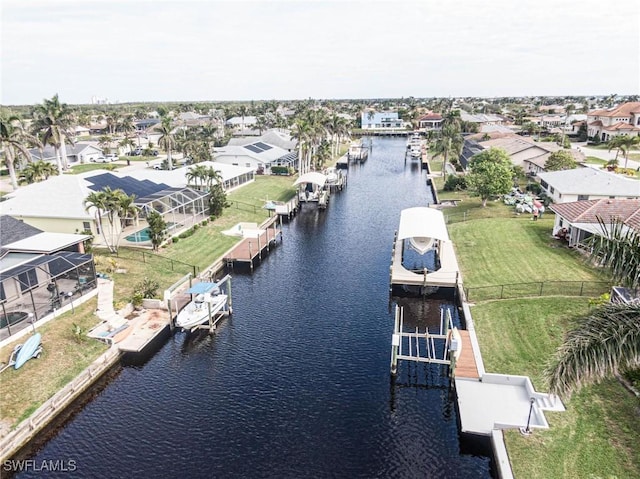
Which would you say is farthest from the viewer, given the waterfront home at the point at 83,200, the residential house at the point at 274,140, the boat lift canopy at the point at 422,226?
the residential house at the point at 274,140

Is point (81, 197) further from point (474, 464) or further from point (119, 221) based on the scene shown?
point (474, 464)

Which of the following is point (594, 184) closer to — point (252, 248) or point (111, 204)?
point (252, 248)

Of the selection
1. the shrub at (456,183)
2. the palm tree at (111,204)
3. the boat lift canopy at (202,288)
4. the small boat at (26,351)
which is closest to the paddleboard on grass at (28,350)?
the small boat at (26,351)

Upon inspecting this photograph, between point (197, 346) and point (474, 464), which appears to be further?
point (197, 346)

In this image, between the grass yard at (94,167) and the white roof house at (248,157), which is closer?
the white roof house at (248,157)

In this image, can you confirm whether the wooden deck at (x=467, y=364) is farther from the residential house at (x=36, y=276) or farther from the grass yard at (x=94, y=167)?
the grass yard at (x=94, y=167)

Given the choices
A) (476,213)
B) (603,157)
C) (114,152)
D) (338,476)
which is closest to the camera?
(338,476)

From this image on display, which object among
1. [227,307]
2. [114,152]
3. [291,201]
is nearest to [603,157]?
[291,201]

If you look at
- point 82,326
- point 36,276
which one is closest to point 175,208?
point 36,276
